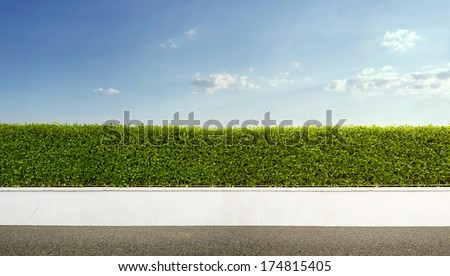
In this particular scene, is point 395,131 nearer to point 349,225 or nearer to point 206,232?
point 349,225

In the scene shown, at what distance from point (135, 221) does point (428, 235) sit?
281 inches

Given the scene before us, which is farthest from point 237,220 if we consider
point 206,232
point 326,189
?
point 326,189

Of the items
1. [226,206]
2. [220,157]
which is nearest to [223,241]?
[226,206]

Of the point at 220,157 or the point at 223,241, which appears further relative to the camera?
the point at 220,157

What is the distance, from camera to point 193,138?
39.6 feet

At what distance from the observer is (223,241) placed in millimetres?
8953

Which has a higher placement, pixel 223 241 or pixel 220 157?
pixel 220 157

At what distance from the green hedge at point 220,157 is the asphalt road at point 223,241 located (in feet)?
5.07

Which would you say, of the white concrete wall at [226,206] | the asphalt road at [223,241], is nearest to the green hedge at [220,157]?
the white concrete wall at [226,206]

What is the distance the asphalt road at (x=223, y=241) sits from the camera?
8.04 meters

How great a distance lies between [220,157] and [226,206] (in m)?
1.38

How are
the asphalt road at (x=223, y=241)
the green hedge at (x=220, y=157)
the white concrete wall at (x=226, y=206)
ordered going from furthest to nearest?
the green hedge at (x=220, y=157), the white concrete wall at (x=226, y=206), the asphalt road at (x=223, y=241)

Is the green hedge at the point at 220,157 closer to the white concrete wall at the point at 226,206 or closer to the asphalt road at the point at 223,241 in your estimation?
the white concrete wall at the point at 226,206

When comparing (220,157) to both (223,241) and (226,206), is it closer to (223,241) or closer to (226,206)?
(226,206)
